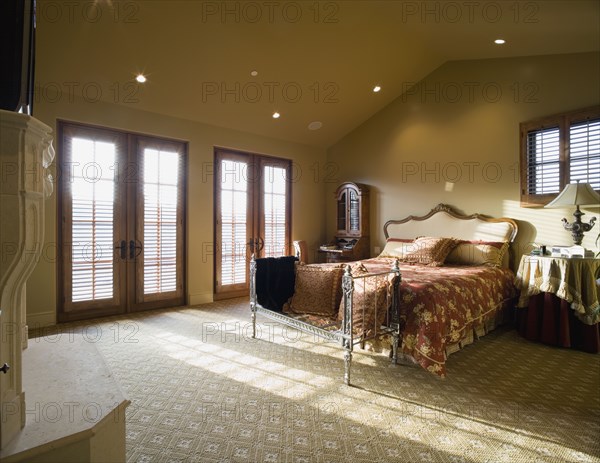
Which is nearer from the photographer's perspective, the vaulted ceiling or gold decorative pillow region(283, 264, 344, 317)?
gold decorative pillow region(283, 264, 344, 317)

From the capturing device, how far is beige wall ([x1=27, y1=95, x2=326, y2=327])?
13.2 ft

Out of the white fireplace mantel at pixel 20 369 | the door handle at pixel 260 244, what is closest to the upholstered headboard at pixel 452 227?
the door handle at pixel 260 244

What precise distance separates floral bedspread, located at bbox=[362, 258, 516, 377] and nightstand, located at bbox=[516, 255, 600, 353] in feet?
1.22

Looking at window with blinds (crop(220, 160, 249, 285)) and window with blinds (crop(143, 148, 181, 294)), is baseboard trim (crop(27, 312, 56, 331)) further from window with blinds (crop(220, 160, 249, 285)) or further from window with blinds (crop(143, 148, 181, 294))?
window with blinds (crop(220, 160, 249, 285))

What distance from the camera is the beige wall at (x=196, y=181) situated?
4020mm

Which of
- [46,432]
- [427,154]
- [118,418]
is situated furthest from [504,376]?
[427,154]

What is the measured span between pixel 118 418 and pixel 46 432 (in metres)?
0.21

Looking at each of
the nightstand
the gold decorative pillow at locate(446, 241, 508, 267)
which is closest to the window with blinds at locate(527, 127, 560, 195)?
the gold decorative pillow at locate(446, 241, 508, 267)

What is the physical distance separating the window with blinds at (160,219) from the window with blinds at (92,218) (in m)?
0.43

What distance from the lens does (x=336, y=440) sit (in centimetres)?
193

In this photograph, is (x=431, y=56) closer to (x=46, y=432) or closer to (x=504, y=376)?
(x=504, y=376)

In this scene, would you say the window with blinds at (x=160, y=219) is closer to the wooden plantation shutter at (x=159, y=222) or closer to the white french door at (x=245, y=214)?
the wooden plantation shutter at (x=159, y=222)

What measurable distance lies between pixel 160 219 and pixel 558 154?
5020mm

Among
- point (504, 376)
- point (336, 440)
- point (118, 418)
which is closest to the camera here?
point (118, 418)
